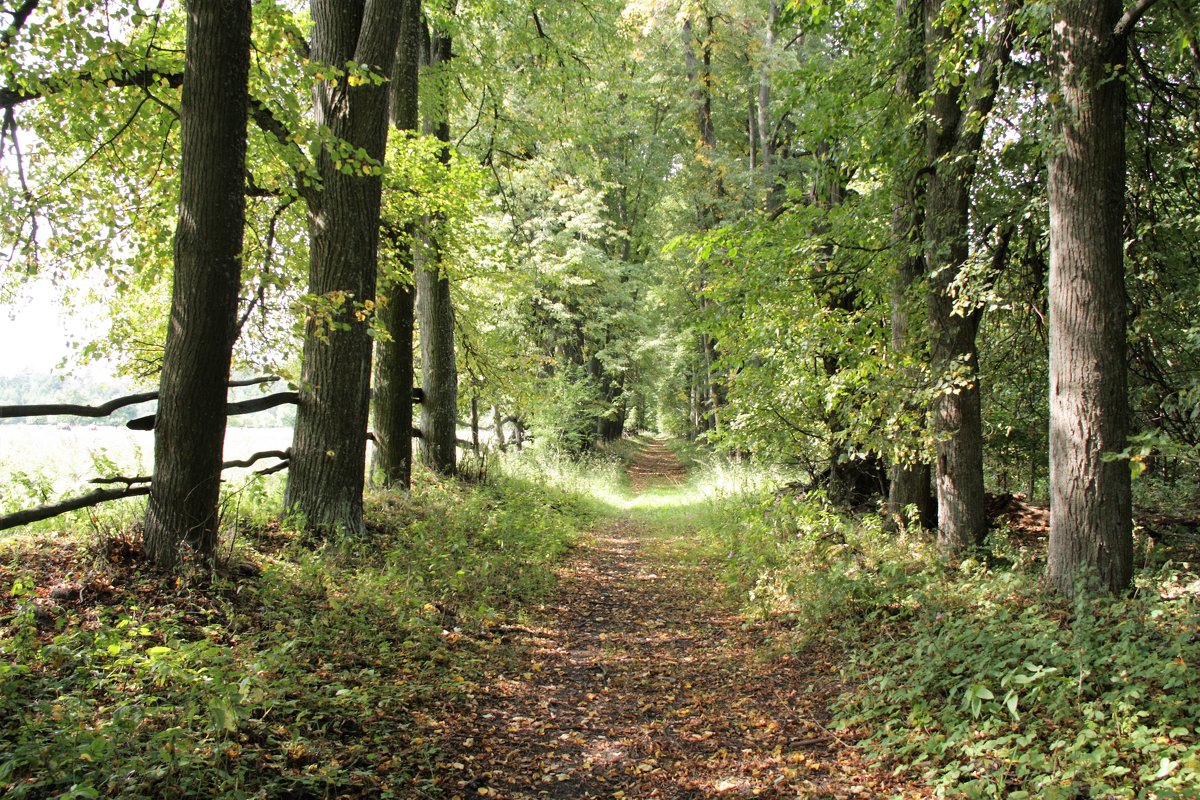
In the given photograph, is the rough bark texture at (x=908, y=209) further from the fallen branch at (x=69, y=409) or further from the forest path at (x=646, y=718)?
the fallen branch at (x=69, y=409)

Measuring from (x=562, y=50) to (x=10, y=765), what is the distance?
12.3 meters

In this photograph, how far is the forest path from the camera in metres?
3.79

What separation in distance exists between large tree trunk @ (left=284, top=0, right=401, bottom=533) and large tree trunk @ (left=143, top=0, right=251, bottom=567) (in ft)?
5.29

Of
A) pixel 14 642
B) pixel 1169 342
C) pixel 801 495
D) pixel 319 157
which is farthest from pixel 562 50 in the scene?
pixel 14 642

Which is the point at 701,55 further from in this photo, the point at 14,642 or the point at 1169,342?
the point at 14,642

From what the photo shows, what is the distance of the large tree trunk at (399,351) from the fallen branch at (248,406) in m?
2.83

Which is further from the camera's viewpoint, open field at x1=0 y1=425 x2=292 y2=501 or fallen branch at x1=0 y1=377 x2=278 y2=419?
open field at x1=0 y1=425 x2=292 y2=501

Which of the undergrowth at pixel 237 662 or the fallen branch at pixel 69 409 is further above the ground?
the fallen branch at pixel 69 409

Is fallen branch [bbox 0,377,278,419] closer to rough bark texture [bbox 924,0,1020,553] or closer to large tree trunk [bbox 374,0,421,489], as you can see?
large tree trunk [bbox 374,0,421,489]

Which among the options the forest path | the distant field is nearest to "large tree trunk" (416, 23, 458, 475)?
the distant field

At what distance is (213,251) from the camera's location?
4984mm

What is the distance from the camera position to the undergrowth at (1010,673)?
314 cm

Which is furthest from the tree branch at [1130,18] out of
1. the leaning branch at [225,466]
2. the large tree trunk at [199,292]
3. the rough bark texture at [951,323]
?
the leaning branch at [225,466]

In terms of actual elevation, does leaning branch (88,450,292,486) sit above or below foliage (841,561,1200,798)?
above
